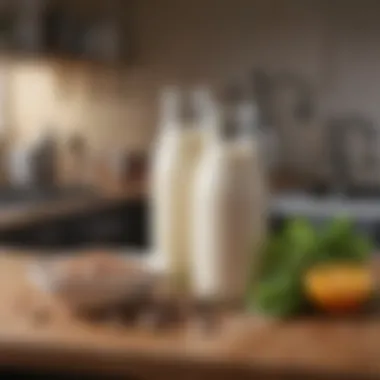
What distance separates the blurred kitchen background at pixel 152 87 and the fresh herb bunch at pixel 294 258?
6.55 feet

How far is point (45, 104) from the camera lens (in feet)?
15.0

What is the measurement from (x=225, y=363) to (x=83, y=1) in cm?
338

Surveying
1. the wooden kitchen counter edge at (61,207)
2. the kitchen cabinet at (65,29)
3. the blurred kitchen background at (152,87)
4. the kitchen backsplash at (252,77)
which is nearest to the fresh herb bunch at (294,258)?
the wooden kitchen counter edge at (61,207)

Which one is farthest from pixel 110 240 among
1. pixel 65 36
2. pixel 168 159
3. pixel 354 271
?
pixel 354 271

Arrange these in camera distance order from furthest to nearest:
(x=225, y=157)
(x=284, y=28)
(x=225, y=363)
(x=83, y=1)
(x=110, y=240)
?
(x=83, y=1) < (x=284, y=28) < (x=110, y=240) < (x=225, y=157) < (x=225, y=363)

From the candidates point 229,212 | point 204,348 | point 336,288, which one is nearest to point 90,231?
point 229,212

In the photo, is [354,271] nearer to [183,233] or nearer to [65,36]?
[183,233]

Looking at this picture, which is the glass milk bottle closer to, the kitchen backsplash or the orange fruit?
the orange fruit

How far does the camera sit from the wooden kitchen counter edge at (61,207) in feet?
10.4

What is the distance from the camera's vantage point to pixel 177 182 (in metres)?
1.78

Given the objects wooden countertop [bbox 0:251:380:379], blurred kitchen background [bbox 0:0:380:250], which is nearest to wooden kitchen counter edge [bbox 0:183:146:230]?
blurred kitchen background [bbox 0:0:380:250]

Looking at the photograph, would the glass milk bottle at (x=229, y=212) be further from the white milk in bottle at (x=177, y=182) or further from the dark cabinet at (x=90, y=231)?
the dark cabinet at (x=90, y=231)

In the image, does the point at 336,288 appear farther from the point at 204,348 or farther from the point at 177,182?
the point at 177,182

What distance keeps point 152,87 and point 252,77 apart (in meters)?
0.46
